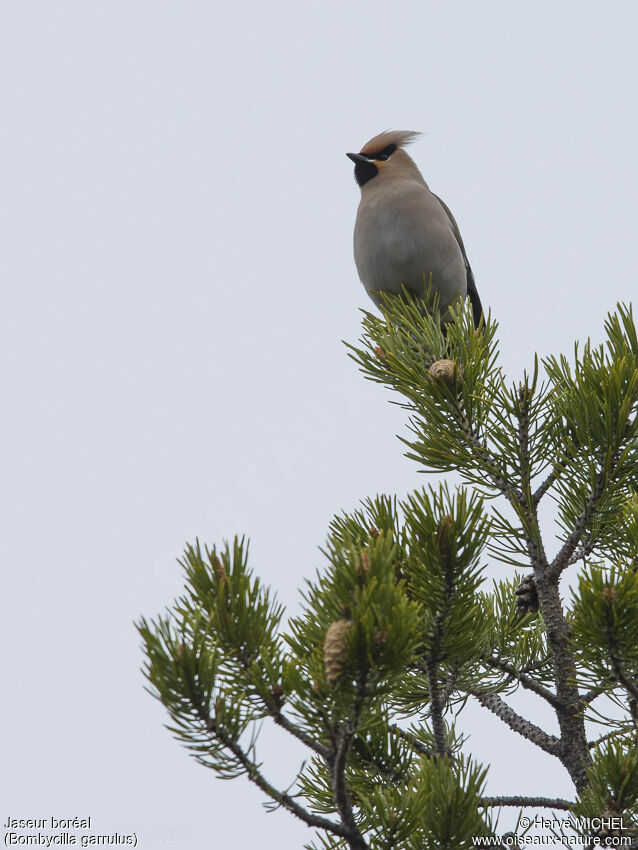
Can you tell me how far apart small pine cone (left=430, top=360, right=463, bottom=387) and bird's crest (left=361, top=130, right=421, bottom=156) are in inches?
158

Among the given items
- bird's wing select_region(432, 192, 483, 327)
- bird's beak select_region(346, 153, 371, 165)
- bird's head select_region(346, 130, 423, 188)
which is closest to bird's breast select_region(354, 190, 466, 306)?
bird's wing select_region(432, 192, 483, 327)

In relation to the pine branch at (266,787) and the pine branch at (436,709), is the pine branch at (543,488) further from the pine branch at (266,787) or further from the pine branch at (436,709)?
the pine branch at (266,787)

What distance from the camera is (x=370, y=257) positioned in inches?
185

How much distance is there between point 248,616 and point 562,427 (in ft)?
3.00

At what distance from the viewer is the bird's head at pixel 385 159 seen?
5754 millimetres

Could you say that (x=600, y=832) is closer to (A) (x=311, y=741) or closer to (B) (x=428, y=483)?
(A) (x=311, y=741)

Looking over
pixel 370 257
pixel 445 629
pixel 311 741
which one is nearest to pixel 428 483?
pixel 445 629

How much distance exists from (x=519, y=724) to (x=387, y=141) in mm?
4461

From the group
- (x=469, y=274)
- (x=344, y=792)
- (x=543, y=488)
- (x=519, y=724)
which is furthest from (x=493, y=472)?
(x=469, y=274)

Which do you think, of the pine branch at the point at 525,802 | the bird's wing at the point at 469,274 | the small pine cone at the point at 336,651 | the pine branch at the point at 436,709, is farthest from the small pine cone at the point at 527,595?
the bird's wing at the point at 469,274

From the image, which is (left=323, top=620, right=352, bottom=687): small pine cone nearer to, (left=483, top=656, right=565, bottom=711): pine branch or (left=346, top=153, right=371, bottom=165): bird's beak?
(left=483, top=656, right=565, bottom=711): pine branch

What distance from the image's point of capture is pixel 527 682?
2.23 m

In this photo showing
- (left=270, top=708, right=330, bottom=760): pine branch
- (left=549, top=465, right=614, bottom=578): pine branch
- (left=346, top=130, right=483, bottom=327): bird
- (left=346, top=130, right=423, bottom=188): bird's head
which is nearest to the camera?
(left=270, top=708, right=330, bottom=760): pine branch

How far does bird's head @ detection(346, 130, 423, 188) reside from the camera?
5.75 metres
